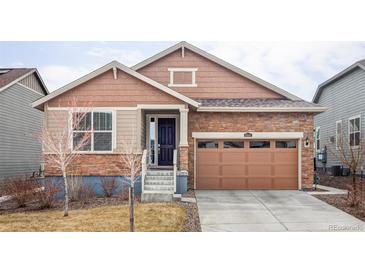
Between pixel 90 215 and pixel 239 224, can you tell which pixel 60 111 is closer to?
pixel 90 215

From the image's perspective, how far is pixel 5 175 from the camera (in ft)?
51.5

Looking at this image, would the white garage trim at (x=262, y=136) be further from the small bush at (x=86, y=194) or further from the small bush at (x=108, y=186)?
the small bush at (x=86, y=194)

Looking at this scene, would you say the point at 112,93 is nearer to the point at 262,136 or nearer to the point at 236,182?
the point at 236,182

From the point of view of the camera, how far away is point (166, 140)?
48.9 feet

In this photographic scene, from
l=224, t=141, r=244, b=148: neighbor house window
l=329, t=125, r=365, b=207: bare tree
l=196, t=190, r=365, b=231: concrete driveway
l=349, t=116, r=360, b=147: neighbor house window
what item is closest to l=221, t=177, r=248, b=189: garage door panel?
l=196, t=190, r=365, b=231: concrete driveway

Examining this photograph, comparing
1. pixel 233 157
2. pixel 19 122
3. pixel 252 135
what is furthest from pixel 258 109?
pixel 19 122

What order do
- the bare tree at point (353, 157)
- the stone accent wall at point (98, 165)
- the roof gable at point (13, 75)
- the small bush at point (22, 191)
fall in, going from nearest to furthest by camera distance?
the bare tree at point (353, 157), the small bush at point (22, 191), the stone accent wall at point (98, 165), the roof gable at point (13, 75)

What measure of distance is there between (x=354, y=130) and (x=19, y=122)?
15639mm

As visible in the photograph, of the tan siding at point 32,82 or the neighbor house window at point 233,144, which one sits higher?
the tan siding at point 32,82

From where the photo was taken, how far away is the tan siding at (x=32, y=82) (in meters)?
17.6

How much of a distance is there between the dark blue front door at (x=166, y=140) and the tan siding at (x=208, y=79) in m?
1.72

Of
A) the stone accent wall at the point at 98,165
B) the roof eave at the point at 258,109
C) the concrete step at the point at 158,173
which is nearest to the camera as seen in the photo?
the stone accent wall at the point at 98,165

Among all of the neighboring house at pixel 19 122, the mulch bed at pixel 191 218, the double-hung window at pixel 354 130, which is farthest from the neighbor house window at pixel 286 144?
the neighboring house at pixel 19 122

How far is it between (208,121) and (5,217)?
787 cm
